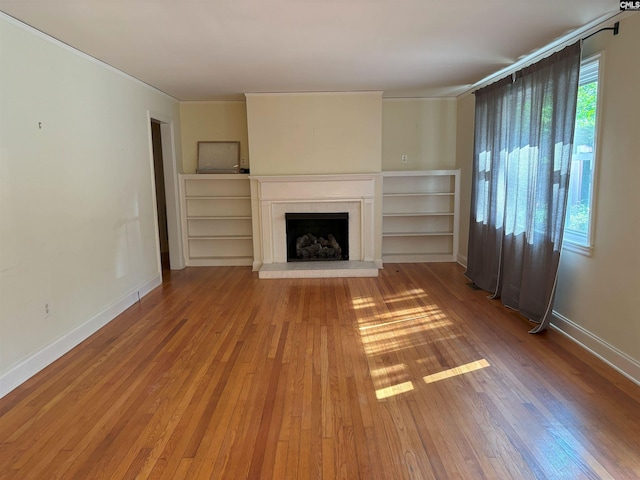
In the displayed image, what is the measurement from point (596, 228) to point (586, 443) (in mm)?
1672

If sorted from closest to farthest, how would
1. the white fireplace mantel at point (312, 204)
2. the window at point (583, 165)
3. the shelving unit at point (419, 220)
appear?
the window at point (583, 165)
the white fireplace mantel at point (312, 204)
the shelving unit at point (419, 220)

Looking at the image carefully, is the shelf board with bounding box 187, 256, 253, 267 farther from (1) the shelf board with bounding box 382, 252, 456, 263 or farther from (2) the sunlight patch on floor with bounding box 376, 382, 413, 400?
(2) the sunlight patch on floor with bounding box 376, 382, 413, 400

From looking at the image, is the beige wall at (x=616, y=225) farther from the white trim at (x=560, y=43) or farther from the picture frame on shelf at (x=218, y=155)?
the picture frame on shelf at (x=218, y=155)

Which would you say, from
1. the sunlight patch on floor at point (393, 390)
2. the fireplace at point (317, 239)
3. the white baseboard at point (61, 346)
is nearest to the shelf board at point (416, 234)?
the fireplace at point (317, 239)

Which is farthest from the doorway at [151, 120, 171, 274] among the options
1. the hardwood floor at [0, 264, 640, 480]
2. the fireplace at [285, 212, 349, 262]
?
the hardwood floor at [0, 264, 640, 480]

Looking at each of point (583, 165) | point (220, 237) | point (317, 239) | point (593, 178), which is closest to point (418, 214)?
point (317, 239)

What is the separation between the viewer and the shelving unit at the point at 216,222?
621 cm

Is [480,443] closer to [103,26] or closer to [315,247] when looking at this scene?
[103,26]

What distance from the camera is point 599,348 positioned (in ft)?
9.92

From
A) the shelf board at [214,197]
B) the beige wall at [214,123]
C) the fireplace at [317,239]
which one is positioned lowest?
the fireplace at [317,239]

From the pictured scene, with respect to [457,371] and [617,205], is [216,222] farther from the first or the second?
[617,205]

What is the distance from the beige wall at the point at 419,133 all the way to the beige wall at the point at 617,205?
3.08 m

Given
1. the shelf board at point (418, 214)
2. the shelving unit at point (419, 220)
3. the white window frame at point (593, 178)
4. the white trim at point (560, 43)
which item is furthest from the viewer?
the shelving unit at point (419, 220)

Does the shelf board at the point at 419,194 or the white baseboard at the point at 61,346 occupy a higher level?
the shelf board at the point at 419,194
